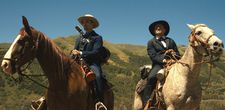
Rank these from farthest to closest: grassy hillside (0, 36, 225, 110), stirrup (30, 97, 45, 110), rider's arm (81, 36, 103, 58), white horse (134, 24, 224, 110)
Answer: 1. grassy hillside (0, 36, 225, 110)
2. rider's arm (81, 36, 103, 58)
3. white horse (134, 24, 224, 110)
4. stirrup (30, 97, 45, 110)

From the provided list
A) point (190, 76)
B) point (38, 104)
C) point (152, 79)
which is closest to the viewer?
point (38, 104)

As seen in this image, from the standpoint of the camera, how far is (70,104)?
818cm

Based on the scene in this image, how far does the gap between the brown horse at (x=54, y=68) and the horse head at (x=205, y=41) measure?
8.67 feet

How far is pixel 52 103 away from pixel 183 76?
3.08 m

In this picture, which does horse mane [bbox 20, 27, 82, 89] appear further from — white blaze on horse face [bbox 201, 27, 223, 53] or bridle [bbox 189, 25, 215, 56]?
white blaze on horse face [bbox 201, 27, 223, 53]

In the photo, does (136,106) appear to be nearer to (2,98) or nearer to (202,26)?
(202,26)

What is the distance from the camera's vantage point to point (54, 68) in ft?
27.2

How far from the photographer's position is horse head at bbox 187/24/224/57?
854 cm

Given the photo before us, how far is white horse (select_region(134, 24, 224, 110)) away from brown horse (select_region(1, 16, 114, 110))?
75.1 inches

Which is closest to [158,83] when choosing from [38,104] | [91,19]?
[91,19]

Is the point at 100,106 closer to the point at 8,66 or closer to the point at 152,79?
the point at 152,79

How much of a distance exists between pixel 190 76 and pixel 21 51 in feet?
12.7

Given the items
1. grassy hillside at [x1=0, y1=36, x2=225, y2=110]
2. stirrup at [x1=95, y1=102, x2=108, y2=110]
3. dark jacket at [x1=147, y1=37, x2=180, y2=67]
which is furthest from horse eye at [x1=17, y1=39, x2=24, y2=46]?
grassy hillside at [x1=0, y1=36, x2=225, y2=110]

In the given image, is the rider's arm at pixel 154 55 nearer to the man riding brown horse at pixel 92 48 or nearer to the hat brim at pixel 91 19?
the man riding brown horse at pixel 92 48
